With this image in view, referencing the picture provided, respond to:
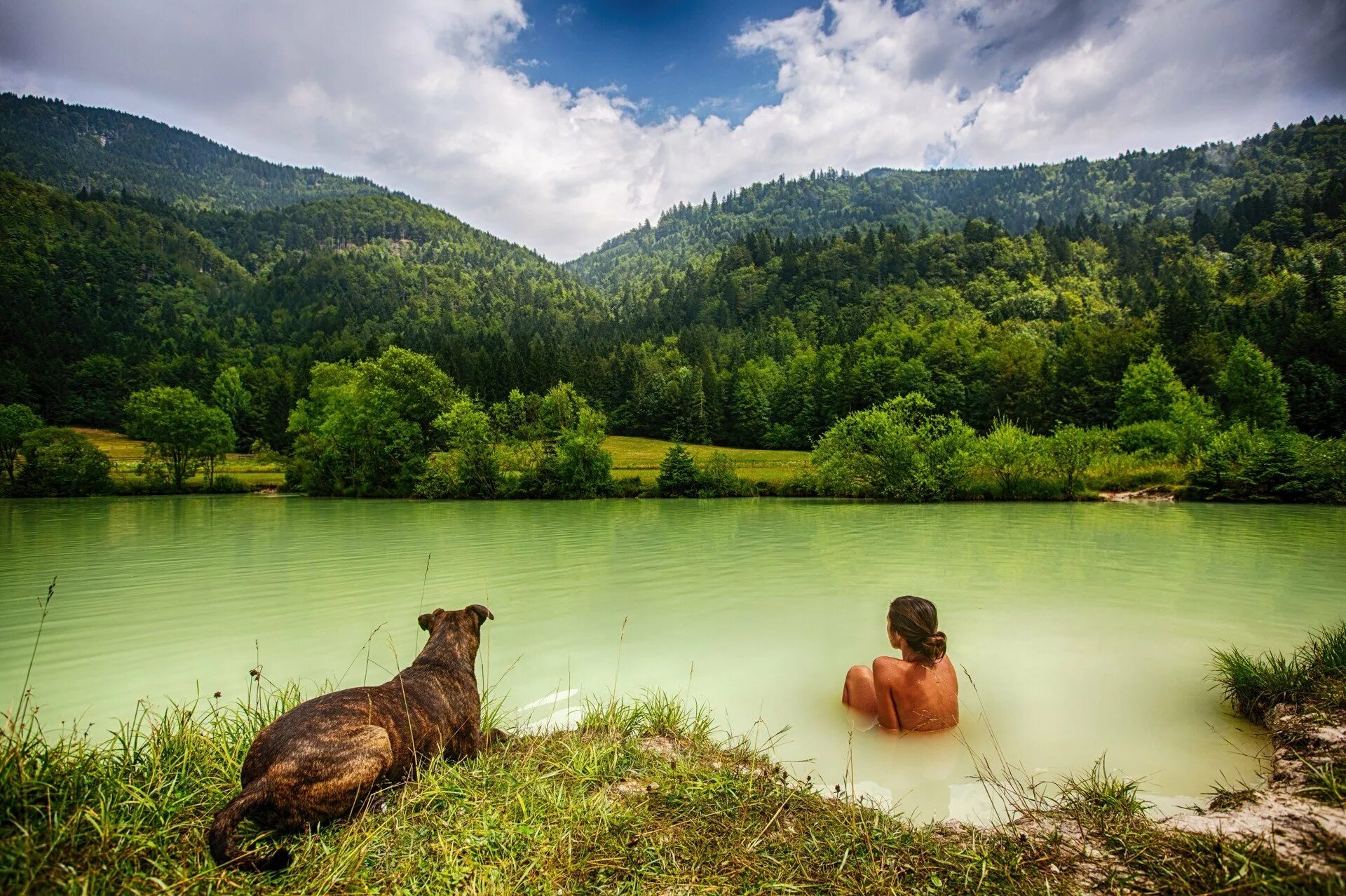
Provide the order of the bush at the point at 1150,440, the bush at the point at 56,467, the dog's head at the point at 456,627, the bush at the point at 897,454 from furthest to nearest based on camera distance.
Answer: the bush at the point at 56,467 < the bush at the point at 1150,440 < the bush at the point at 897,454 < the dog's head at the point at 456,627

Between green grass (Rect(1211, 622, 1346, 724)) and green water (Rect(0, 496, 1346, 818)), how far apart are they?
32cm

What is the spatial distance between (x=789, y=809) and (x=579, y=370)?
329 feet

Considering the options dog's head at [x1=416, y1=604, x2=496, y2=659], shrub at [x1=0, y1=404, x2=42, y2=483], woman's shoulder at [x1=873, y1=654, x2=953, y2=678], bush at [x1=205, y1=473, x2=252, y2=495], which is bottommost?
bush at [x1=205, y1=473, x2=252, y2=495]

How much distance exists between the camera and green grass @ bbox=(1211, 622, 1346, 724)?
17.6ft

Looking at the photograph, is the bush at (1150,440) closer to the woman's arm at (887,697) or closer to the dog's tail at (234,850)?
the woman's arm at (887,697)

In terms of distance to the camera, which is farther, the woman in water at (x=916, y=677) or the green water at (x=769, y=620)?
the green water at (x=769, y=620)

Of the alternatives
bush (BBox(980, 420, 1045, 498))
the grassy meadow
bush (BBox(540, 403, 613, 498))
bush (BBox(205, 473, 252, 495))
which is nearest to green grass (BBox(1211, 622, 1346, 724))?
bush (BBox(980, 420, 1045, 498))

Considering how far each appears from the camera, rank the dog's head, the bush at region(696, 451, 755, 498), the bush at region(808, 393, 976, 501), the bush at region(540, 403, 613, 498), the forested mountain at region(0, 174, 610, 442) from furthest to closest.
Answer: the forested mountain at region(0, 174, 610, 442), the bush at region(696, 451, 755, 498), the bush at region(540, 403, 613, 498), the bush at region(808, 393, 976, 501), the dog's head

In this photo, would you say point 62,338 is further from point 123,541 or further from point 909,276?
point 909,276

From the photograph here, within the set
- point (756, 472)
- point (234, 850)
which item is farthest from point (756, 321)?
point (234, 850)

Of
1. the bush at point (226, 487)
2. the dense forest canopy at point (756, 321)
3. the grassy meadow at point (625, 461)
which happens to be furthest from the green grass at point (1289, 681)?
the dense forest canopy at point (756, 321)

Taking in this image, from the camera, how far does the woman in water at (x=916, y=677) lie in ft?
18.6

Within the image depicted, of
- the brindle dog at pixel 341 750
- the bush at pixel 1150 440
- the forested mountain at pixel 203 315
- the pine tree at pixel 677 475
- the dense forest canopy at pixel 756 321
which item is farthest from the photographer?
the forested mountain at pixel 203 315

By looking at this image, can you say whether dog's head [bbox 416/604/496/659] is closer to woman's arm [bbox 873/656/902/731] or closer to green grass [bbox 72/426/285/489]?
woman's arm [bbox 873/656/902/731]
